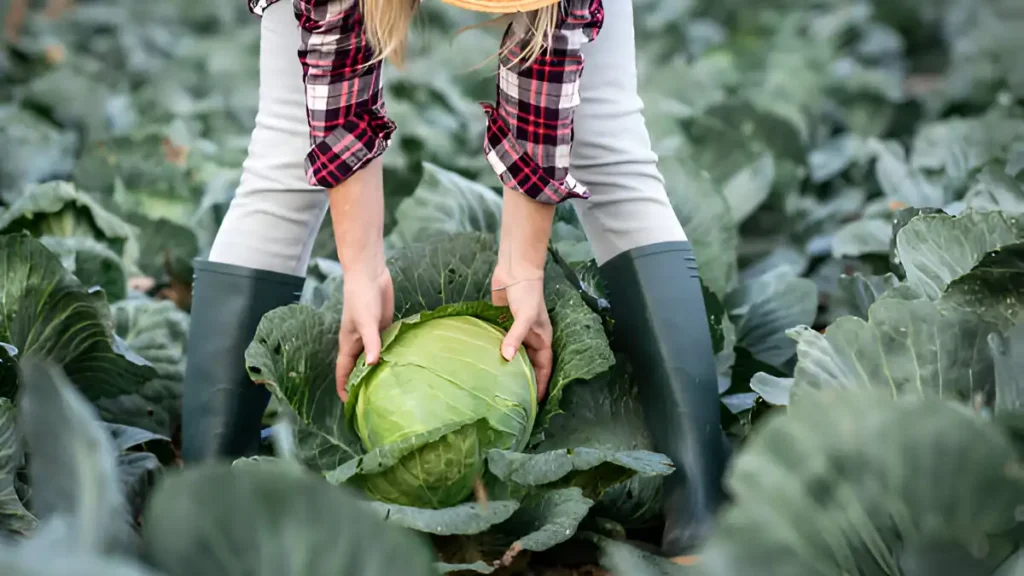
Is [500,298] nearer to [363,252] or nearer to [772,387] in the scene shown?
[363,252]

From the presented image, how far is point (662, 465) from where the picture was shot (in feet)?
5.51

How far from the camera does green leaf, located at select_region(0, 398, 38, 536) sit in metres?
1.63

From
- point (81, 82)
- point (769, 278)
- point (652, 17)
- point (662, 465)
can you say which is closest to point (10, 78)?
point (81, 82)

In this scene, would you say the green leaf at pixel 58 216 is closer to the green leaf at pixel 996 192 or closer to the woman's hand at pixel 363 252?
the woman's hand at pixel 363 252

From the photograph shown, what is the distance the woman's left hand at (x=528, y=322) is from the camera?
179 centimetres

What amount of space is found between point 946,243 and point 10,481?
1.45m

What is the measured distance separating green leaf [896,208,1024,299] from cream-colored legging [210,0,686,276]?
0.37m

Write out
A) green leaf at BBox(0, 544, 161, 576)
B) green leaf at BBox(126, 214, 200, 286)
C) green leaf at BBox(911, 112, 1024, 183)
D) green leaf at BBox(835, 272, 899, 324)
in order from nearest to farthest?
green leaf at BBox(0, 544, 161, 576), green leaf at BBox(835, 272, 899, 324), green leaf at BBox(126, 214, 200, 286), green leaf at BBox(911, 112, 1024, 183)

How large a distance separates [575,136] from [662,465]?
57 centimetres

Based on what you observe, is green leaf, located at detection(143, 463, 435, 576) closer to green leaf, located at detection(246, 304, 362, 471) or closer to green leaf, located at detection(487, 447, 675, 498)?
green leaf, located at detection(487, 447, 675, 498)

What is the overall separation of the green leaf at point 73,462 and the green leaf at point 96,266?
1424mm

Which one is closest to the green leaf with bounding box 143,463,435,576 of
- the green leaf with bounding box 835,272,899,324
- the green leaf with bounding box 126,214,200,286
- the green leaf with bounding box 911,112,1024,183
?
the green leaf with bounding box 835,272,899,324

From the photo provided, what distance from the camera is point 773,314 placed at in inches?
92.4

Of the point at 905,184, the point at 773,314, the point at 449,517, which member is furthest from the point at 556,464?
the point at 905,184
